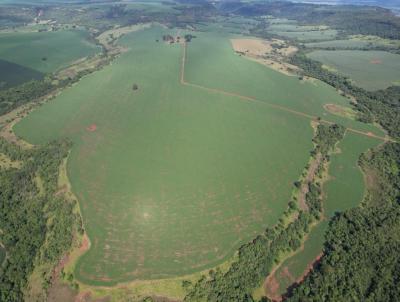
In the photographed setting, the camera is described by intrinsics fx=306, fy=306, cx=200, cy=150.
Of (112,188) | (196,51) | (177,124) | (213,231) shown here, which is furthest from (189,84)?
(213,231)

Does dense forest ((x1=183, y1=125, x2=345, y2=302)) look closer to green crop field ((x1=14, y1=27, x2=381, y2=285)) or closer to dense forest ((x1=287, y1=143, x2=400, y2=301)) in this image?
green crop field ((x1=14, y1=27, x2=381, y2=285))

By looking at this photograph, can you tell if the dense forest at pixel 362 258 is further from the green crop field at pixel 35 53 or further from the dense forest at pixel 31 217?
the green crop field at pixel 35 53

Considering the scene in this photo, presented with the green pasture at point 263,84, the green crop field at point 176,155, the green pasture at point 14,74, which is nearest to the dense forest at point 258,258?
the green crop field at point 176,155

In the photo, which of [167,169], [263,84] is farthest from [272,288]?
[263,84]

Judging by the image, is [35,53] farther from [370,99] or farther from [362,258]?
[362,258]

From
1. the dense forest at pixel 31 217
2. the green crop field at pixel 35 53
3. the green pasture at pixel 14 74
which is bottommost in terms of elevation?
the dense forest at pixel 31 217

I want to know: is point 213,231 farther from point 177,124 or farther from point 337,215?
point 177,124
